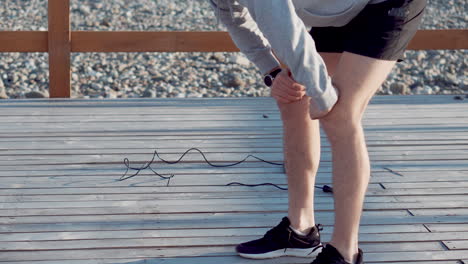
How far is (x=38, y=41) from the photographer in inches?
209

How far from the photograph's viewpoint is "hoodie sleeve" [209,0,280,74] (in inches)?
108

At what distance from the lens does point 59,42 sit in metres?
5.29

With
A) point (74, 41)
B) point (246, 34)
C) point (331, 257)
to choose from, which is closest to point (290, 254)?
point (331, 257)

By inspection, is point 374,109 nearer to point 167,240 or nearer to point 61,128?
point 61,128

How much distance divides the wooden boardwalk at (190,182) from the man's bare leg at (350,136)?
37cm

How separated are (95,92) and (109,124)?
3776mm

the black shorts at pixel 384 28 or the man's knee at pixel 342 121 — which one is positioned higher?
the black shorts at pixel 384 28

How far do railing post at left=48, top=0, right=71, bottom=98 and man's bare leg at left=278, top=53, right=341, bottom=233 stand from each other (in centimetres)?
282

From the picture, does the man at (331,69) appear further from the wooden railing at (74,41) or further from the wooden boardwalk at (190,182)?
the wooden railing at (74,41)

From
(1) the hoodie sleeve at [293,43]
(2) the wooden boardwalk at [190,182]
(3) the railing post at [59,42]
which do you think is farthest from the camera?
(3) the railing post at [59,42]

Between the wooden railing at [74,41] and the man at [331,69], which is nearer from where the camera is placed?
the man at [331,69]

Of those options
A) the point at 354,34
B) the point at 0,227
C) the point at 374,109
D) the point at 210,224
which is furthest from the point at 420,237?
the point at 374,109

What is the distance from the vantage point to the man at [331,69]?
235cm

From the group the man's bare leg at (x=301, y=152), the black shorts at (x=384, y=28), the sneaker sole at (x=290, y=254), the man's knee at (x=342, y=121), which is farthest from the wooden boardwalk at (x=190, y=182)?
the black shorts at (x=384, y=28)
